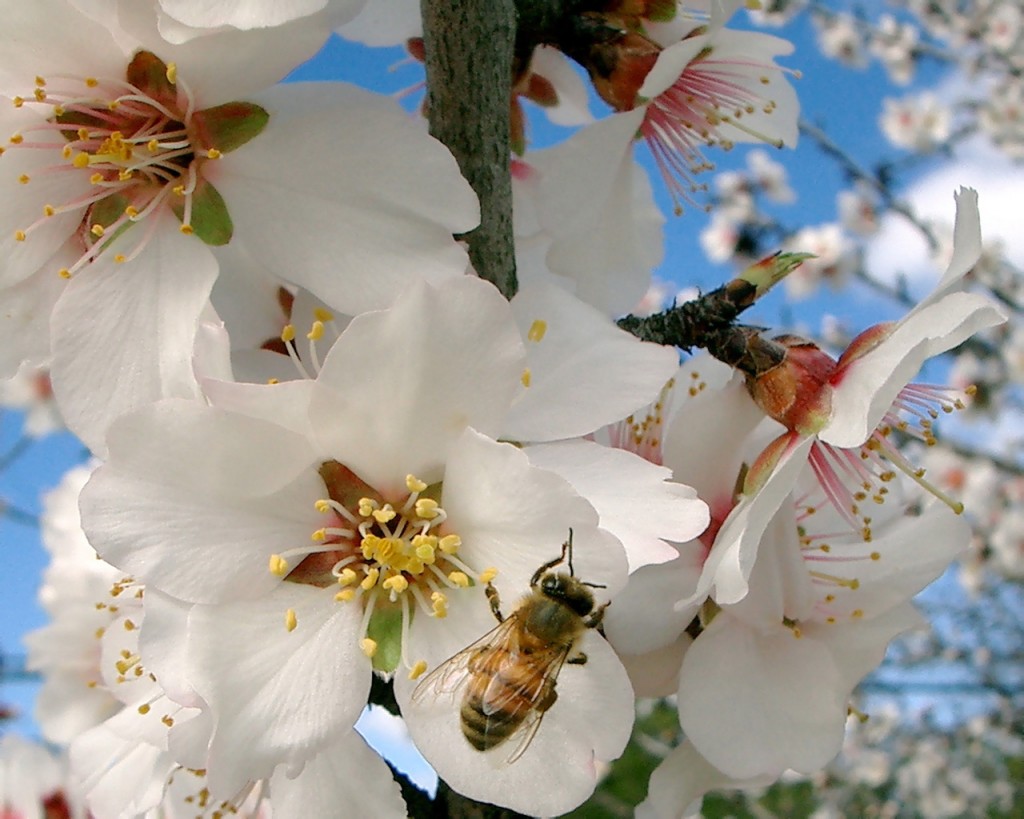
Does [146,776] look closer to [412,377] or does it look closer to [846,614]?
[412,377]

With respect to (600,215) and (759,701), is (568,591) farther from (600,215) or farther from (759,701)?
(600,215)

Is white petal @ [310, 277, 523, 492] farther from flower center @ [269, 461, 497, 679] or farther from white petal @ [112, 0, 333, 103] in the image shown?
white petal @ [112, 0, 333, 103]

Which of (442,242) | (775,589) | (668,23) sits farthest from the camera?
(668,23)

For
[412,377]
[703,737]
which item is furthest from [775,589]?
[412,377]

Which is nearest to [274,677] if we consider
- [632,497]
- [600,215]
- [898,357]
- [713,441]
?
[632,497]

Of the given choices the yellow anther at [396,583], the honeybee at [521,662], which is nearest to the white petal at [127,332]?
the yellow anther at [396,583]

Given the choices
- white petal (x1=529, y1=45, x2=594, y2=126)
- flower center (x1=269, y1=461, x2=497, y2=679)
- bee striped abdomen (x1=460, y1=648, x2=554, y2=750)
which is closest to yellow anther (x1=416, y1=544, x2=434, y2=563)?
flower center (x1=269, y1=461, x2=497, y2=679)
